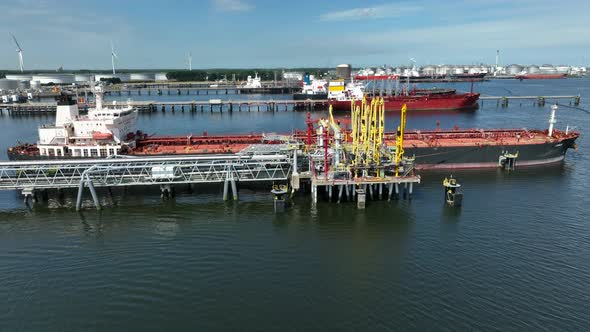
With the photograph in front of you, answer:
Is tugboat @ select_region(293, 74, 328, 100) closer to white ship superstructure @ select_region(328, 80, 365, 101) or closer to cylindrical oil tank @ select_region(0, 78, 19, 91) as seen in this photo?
white ship superstructure @ select_region(328, 80, 365, 101)

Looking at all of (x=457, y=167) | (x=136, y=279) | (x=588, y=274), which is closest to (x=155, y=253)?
(x=136, y=279)

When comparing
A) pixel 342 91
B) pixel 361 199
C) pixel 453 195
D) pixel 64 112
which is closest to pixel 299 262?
pixel 361 199

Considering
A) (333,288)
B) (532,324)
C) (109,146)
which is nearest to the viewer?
(532,324)

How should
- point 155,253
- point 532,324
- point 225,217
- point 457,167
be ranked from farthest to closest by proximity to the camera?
point 457,167 → point 225,217 → point 155,253 → point 532,324

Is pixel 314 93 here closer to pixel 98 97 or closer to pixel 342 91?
pixel 342 91

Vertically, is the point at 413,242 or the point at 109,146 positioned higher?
the point at 109,146

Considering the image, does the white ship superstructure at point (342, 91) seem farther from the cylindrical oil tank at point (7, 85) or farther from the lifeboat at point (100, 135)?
the cylindrical oil tank at point (7, 85)

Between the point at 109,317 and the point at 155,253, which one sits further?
the point at 155,253

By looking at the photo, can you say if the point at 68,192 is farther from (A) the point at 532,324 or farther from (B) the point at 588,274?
(B) the point at 588,274
